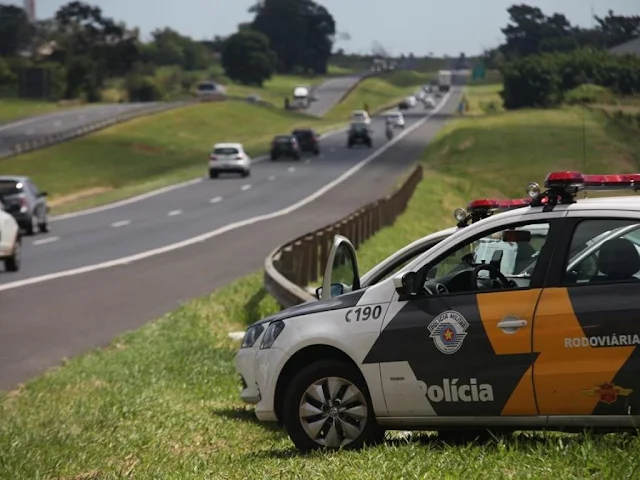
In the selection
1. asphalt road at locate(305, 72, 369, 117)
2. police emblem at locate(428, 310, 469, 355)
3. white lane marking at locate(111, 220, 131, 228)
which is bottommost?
asphalt road at locate(305, 72, 369, 117)

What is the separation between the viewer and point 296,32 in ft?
549

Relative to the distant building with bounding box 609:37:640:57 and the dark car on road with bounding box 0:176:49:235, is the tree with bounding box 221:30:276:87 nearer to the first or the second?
the dark car on road with bounding box 0:176:49:235

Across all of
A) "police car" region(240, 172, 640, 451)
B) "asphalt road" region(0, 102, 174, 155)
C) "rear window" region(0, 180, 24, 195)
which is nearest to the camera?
"police car" region(240, 172, 640, 451)

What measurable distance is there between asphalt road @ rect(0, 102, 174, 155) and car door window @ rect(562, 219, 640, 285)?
70.2m

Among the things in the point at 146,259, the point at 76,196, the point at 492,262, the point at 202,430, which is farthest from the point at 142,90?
the point at 492,262

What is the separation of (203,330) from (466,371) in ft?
31.0

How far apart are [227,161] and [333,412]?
54187 millimetres

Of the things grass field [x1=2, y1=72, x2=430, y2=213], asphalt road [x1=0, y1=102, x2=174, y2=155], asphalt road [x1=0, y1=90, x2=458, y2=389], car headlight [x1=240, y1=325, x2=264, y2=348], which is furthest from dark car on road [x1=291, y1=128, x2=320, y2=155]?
car headlight [x1=240, y1=325, x2=264, y2=348]

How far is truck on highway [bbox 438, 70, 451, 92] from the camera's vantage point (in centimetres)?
14611

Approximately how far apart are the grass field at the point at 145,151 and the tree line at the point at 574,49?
106 feet

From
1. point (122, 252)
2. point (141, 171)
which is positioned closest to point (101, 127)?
point (141, 171)

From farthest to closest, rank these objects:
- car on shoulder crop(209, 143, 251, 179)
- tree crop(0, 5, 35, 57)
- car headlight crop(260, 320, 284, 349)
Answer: tree crop(0, 5, 35, 57), car on shoulder crop(209, 143, 251, 179), car headlight crop(260, 320, 284, 349)

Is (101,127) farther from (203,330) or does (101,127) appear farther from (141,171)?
(203,330)

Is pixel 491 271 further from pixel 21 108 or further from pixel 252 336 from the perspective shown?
pixel 21 108
